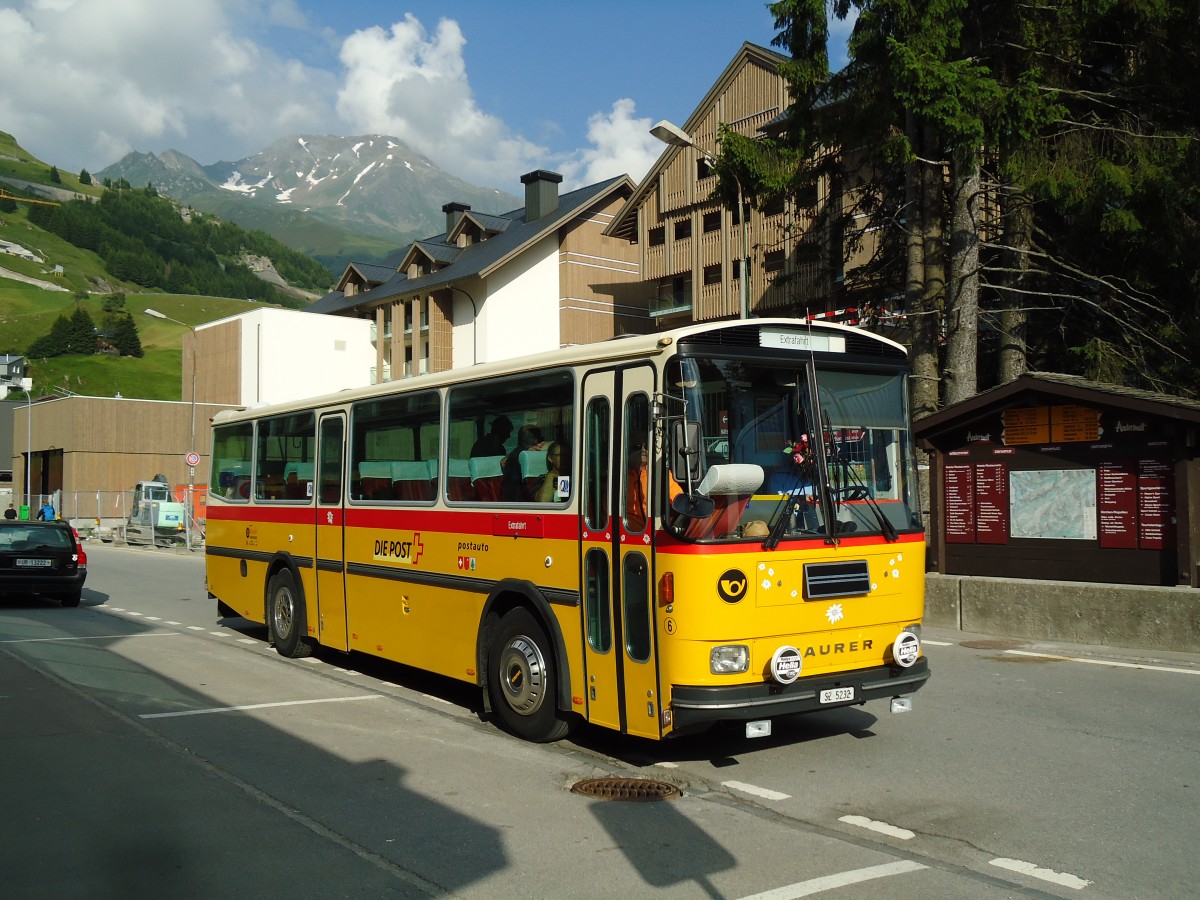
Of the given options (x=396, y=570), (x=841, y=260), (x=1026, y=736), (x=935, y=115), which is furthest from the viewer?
(x=841, y=260)

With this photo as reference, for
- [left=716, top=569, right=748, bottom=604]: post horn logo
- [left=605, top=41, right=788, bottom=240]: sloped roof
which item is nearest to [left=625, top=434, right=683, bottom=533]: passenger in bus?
[left=716, top=569, right=748, bottom=604]: post horn logo

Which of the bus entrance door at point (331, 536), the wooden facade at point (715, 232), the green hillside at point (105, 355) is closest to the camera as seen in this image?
the bus entrance door at point (331, 536)

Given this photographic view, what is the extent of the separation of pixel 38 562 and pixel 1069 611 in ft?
52.5

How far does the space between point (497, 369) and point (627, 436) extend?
1931 mm

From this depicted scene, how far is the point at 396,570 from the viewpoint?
10.2m

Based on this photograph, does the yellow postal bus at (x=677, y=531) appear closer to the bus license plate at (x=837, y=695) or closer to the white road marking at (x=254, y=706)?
the bus license plate at (x=837, y=695)

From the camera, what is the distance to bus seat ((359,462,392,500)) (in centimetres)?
1049

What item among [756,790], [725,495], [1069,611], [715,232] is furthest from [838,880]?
[715,232]

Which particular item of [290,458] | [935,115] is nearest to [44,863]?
[290,458]

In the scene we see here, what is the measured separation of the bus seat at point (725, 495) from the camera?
6.75 m

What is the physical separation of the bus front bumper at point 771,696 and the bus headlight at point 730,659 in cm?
10

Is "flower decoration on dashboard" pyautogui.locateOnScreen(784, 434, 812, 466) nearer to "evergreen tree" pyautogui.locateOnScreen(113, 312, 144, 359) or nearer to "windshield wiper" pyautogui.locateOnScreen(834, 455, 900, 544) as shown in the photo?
"windshield wiper" pyautogui.locateOnScreen(834, 455, 900, 544)

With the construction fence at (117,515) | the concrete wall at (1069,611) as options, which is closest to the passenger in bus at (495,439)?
the concrete wall at (1069,611)

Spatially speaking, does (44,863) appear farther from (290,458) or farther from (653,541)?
(290,458)
